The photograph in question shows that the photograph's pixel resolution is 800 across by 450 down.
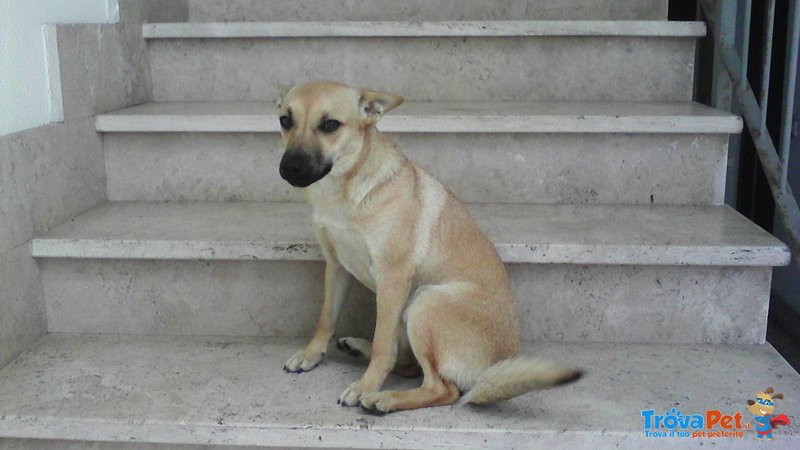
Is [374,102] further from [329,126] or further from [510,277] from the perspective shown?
[510,277]

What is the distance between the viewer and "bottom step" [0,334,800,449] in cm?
166

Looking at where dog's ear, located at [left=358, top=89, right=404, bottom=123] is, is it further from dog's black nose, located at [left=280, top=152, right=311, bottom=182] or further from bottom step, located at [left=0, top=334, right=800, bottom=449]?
bottom step, located at [left=0, top=334, right=800, bottom=449]

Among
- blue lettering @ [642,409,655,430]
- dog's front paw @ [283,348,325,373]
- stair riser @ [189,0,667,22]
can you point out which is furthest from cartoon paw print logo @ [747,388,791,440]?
stair riser @ [189,0,667,22]

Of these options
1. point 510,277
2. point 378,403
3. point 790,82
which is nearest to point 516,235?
point 510,277

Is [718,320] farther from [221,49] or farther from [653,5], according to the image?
[221,49]

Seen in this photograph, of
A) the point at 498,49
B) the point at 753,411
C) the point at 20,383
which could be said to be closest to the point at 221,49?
the point at 498,49

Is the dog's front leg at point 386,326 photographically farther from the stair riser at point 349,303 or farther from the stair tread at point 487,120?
the stair tread at point 487,120

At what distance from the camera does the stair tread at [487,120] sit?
2.31 metres

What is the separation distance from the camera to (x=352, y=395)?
175 centimetres

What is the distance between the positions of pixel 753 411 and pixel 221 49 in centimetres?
206

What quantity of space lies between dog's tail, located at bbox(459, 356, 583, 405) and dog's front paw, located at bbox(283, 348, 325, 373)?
0.43 meters

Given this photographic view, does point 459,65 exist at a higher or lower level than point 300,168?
higher

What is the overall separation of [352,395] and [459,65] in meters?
1.41

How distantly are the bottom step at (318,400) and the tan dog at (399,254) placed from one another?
0.25 feet
